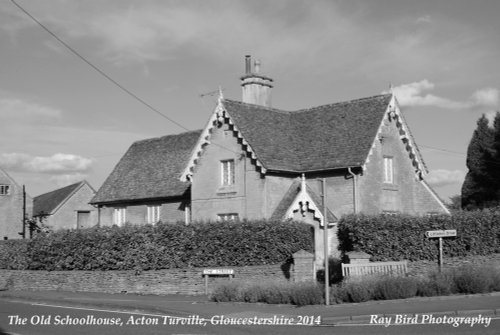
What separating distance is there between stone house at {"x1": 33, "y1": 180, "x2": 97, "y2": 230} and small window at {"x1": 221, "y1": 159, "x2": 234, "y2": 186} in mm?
37007

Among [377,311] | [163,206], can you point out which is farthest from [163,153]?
[377,311]

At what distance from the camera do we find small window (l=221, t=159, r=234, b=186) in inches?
1411

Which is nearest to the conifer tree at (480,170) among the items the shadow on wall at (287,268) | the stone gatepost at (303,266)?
the shadow on wall at (287,268)

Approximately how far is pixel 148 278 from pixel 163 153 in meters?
17.2

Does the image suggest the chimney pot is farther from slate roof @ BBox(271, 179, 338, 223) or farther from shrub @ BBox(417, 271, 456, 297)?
shrub @ BBox(417, 271, 456, 297)

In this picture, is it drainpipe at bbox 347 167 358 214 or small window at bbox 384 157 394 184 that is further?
small window at bbox 384 157 394 184

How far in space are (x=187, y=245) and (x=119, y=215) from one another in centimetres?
1618

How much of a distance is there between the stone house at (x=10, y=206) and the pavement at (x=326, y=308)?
3864 centimetres

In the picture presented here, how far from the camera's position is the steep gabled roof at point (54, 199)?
70688 mm

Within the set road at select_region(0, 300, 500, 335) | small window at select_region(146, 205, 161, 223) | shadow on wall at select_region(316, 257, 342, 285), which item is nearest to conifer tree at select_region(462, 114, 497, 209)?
small window at select_region(146, 205, 161, 223)

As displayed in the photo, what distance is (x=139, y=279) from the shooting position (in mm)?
28625

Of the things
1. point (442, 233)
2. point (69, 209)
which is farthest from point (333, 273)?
point (69, 209)

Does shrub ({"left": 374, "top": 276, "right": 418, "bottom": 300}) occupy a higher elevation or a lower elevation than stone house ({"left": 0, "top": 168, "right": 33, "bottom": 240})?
lower

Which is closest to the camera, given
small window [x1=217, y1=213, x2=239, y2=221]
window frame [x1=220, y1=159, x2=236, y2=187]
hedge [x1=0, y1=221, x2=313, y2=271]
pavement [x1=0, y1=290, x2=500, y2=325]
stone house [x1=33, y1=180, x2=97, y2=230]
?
pavement [x1=0, y1=290, x2=500, y2=325]
